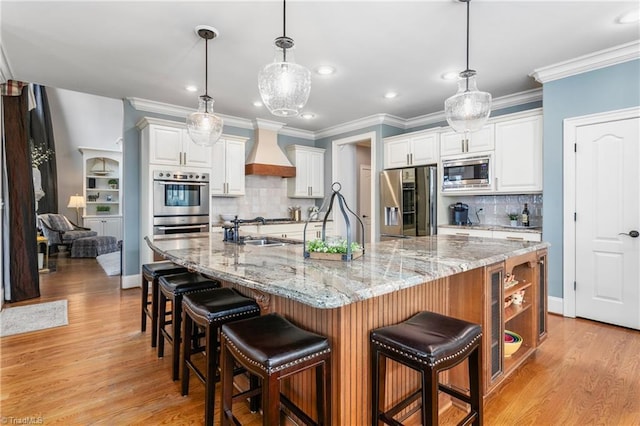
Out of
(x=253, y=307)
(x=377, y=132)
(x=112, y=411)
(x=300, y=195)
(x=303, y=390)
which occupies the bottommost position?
(x=112, y=411)

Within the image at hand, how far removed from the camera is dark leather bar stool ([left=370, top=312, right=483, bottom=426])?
1.30 m

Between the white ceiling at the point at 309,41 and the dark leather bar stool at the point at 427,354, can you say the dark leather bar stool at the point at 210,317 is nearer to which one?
the dark leather bar stool at the point at 427,354

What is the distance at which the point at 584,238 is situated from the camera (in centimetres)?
331

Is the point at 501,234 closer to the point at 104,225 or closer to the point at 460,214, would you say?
the point at 460,214

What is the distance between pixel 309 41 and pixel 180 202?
2.76 m

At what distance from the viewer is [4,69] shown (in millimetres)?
3361

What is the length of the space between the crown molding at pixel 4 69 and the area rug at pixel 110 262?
3.12 metres

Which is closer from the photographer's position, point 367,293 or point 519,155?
point 367,293

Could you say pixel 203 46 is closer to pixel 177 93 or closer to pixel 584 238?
pixel 177 93

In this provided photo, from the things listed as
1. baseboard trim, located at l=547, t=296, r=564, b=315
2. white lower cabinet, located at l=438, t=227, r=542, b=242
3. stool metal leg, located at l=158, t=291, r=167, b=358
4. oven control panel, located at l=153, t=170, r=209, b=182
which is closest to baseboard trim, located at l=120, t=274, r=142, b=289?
oven control panel, located at l=153, t=170, r=209, b=182

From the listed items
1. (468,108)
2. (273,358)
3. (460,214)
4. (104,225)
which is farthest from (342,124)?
(104,225)

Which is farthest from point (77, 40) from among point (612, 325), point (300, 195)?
point (612, 325)

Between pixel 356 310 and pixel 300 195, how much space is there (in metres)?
4.72

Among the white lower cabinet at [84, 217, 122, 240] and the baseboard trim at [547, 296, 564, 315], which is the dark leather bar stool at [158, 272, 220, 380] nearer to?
the baseboard trim at [547, 296, 564, 315]
